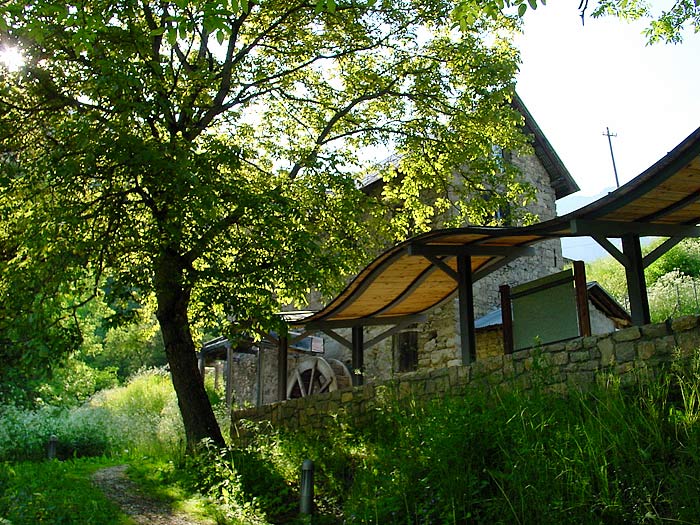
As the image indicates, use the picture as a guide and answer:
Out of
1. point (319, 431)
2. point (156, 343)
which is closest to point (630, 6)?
point (319, 431)

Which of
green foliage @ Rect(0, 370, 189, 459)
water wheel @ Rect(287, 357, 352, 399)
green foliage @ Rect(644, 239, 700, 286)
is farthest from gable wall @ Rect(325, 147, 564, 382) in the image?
green foliage @ Rect(644, 239, 700, 286)

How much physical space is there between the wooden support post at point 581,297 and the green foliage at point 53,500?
16.6 feet

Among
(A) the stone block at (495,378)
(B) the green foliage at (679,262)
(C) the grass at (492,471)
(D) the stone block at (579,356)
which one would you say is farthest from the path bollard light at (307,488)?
(B) the green foliage at (679,262)

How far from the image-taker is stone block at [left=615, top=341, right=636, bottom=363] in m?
6.36

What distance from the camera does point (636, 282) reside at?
727 cm

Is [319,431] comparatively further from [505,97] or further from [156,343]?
[156,343]

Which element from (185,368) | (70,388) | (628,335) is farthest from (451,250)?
(70,388)

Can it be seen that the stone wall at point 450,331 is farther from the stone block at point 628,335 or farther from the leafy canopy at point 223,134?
the stone block at point 628,335

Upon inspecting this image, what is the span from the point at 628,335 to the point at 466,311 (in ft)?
9.10

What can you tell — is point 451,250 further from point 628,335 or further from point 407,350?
point 407,350

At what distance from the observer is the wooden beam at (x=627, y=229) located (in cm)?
713

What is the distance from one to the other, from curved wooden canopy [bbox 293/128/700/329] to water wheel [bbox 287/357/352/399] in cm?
536

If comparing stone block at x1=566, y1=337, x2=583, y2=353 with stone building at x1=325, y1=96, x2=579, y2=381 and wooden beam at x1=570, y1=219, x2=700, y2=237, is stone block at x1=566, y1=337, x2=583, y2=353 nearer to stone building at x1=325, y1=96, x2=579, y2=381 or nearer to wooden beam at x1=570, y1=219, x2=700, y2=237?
wooden beam at x1=570, y1=219, x2=700, y2=237

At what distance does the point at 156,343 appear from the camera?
37.5 meters
